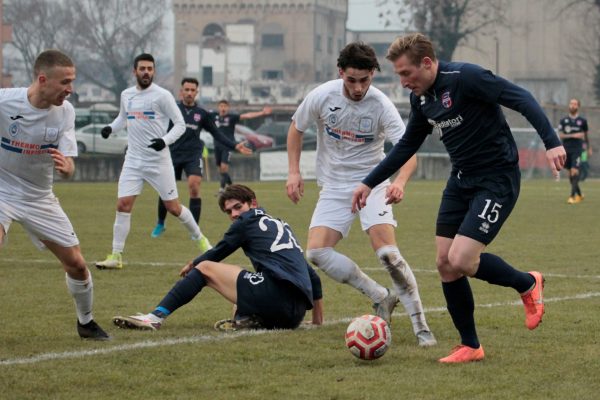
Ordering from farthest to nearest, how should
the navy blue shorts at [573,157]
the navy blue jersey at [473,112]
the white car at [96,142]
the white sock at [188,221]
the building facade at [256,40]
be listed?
the building facade at [256,40], the white car at [96,142], the navy blue shorts at [573,157], the white sock at [188,221], the navy blue jersey at [473,112]

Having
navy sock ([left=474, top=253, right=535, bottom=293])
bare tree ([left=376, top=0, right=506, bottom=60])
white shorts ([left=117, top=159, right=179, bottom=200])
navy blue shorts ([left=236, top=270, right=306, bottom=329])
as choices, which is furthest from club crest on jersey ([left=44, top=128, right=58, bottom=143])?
bare tree ([left=376, top=0, right=506, bottom=60])

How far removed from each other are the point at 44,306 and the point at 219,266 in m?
2.09

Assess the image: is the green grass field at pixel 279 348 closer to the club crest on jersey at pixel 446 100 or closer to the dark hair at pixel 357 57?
the club crest on jersey at pixel 446 100

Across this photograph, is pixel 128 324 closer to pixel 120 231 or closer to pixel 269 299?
pixel 269 299

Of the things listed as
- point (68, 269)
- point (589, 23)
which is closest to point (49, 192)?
point (68, 269)

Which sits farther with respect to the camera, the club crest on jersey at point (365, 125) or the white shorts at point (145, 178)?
the white shorts at point (145, 178)

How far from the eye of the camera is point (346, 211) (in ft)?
29.9

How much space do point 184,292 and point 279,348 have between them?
103 centimetres

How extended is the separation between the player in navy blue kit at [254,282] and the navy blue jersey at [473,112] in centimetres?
157

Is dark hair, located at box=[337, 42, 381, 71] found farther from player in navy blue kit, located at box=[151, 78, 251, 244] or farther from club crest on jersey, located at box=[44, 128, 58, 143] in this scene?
player in navy blue kit, located at box=[151, 78, 251, 244]

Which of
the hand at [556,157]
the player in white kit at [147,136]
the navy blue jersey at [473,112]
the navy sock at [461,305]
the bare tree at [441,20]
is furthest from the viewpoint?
the bare tree at [441,20]

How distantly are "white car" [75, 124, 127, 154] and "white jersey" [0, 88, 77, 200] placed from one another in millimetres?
35052

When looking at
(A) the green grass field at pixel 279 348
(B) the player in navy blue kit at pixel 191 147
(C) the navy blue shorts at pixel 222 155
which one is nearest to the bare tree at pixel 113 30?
(C) the navy blue shorts at pixel 222 155

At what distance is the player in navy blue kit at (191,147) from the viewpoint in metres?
17.7
